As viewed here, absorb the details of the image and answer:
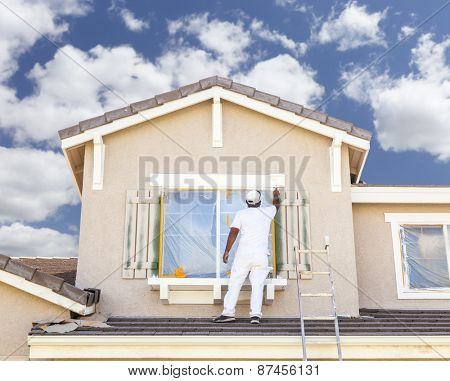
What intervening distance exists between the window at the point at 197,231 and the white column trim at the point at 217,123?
82 centimetres

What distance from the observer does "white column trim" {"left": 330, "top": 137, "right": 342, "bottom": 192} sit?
8984 mm

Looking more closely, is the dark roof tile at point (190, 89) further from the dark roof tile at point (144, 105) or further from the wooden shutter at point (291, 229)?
the wooden shutter at point (291, 229)

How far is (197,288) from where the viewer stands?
837 cm

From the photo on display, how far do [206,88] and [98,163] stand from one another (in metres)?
2.14

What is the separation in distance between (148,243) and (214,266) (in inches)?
42.2

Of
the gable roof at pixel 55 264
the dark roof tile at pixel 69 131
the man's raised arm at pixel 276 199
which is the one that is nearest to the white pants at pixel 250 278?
the man's raised arm at pixel 276 199

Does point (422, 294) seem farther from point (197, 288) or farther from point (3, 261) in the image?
point (3, 261)

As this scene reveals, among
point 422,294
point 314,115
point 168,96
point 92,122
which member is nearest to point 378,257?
point 422,294

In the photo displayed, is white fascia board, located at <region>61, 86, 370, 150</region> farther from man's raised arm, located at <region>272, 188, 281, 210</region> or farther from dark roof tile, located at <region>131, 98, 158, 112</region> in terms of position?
man's raised arm, located at <region>272, 188, 281, 210</region>

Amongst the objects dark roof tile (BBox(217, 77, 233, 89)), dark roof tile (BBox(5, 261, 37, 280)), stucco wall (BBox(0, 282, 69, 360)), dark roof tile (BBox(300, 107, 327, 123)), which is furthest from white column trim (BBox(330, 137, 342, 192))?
dark roof tile (BBox(5, 261, 37, 280))

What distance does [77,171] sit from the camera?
10070 mm

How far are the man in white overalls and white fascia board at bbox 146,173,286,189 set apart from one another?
2.60 feet
